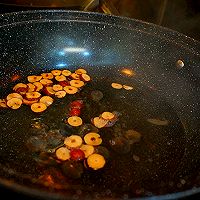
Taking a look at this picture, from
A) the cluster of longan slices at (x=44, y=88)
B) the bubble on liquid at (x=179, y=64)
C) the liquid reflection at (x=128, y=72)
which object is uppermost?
the bubble on liquid at (x=179, y=64)

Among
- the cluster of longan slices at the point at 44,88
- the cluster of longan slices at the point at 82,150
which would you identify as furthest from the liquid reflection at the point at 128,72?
the cluster of longan slices at the point at 82,150

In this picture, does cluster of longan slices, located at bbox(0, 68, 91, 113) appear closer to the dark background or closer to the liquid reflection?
the liquid reflection

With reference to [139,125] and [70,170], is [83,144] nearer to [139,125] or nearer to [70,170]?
[70,170]

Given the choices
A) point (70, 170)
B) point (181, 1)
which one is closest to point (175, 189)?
point (70, 170)

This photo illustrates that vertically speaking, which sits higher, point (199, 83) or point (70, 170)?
point (199, 83)

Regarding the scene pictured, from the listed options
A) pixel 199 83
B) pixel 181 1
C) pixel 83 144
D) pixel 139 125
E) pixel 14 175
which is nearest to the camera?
pixel 14 175

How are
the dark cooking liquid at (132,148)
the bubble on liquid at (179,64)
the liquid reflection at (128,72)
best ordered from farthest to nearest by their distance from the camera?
the liquid reflection at (128,72) → the bubble on liquid at (179,64) → the dark cooking liquid at (132,148)

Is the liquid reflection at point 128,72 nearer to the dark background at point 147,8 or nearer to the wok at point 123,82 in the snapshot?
the wok at point 123,82
